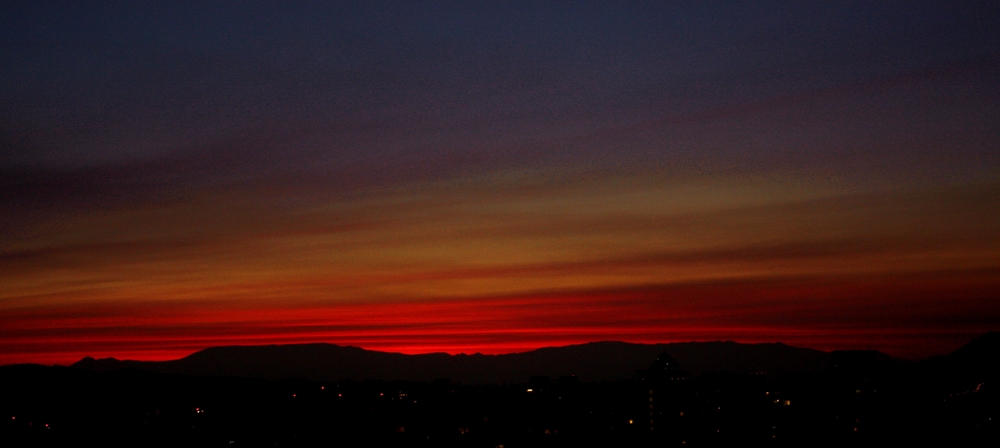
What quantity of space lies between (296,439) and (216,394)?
28.7 m

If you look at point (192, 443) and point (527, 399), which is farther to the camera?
point (527, 399)

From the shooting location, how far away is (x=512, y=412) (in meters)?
88.6

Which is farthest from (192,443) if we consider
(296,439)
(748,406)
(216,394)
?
(748,406)

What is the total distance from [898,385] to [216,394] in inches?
3033

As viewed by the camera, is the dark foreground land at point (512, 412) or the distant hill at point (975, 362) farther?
the distant hill at point (975, 362)

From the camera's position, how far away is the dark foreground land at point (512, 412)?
73.9 metres

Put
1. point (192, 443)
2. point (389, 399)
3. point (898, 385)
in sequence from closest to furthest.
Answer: point (192, 443)
point (389, 399)
point (898, 385)

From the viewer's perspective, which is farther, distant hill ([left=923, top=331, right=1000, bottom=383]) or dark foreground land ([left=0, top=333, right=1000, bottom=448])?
distant hill ([left=923, top=331, right=1000, bottom=383])

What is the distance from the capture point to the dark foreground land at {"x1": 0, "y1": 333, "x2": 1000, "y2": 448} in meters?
73.9

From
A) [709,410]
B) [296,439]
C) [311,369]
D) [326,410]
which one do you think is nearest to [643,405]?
[709,410]

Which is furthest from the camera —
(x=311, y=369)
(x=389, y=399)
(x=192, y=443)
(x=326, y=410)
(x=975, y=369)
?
(x=311, y=369)

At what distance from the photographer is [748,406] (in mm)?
95062

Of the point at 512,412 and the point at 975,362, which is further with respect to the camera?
the point at 975,362

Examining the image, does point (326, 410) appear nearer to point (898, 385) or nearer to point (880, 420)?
point (880, 420)
